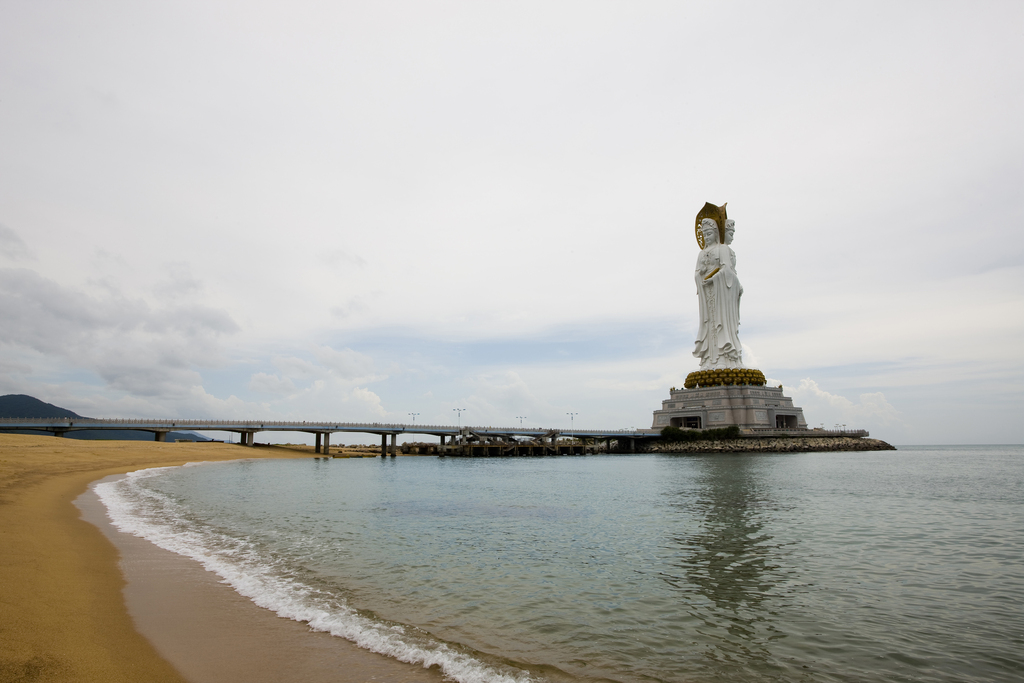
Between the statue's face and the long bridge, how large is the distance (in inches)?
1556

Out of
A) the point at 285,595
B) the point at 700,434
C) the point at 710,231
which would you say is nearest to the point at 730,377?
the point at 700,434

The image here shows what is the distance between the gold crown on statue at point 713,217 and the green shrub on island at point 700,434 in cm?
3744

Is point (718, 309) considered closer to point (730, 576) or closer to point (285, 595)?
point (730, 576)

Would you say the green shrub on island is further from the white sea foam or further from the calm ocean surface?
the white sea foam

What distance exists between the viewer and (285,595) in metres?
9.94

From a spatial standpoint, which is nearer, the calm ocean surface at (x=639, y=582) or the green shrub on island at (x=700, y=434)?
the calm ocean surface at (x=639, y=582)

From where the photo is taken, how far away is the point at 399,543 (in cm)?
1484

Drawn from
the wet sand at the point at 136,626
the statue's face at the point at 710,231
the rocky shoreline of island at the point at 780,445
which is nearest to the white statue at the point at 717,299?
the statue's face at the point at 710,231

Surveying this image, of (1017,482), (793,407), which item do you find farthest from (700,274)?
(1017,482)

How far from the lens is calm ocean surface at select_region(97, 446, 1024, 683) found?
739 centimetres

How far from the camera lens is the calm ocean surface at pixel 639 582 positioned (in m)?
7.39

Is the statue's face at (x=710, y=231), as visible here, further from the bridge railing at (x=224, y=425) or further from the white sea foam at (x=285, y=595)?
the white sea foam at (x=285, y=595)

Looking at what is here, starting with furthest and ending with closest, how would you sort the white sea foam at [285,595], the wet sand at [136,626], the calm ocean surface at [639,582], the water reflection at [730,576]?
the water reflection at [730,576] < the calm ocean surface at [639,582] < the white sea foam at [285,595] < the wet sand at [136,626]

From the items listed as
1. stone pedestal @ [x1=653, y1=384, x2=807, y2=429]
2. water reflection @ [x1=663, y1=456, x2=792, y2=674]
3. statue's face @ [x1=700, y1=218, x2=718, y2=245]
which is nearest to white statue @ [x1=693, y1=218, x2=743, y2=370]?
statue's face @ [x1=700, y1=218, x2=718, y2=245]
